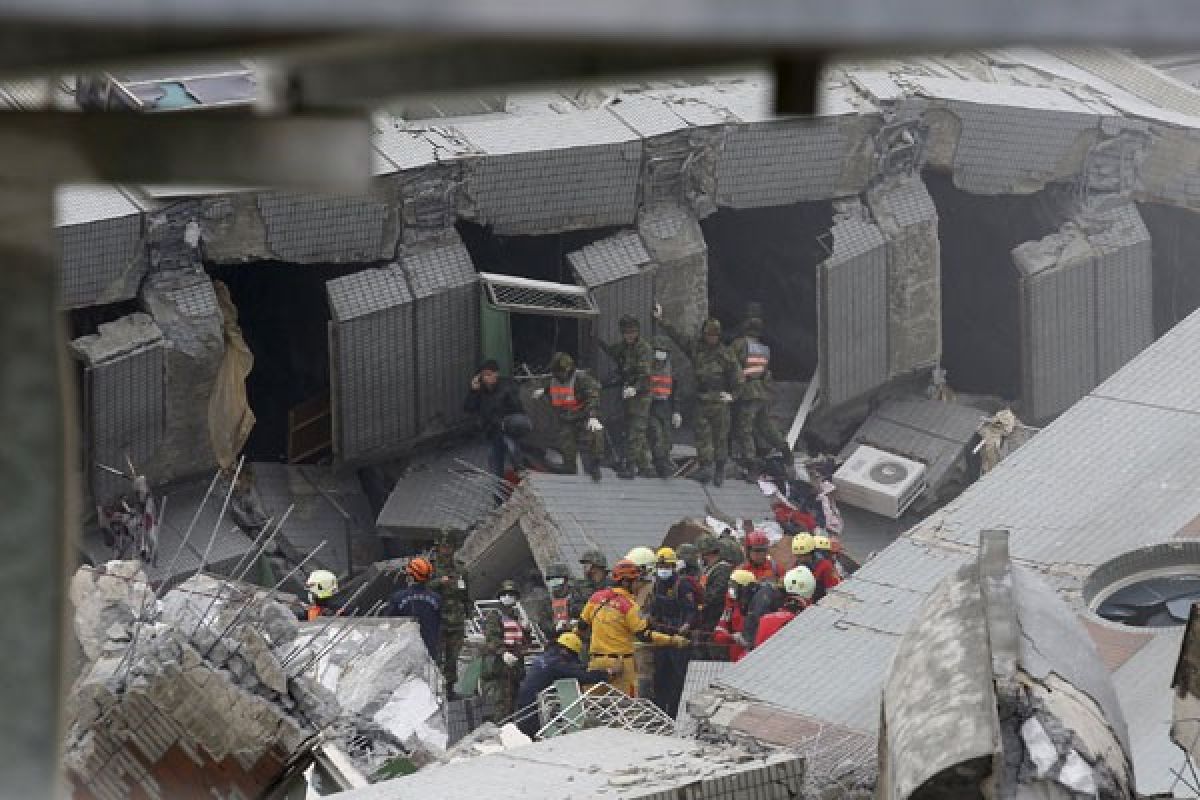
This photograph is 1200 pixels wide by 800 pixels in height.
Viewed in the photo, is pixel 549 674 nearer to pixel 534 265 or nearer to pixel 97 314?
pixel 97 314

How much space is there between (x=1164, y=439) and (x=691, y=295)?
6.06m

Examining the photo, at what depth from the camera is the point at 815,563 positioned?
14.2 meters

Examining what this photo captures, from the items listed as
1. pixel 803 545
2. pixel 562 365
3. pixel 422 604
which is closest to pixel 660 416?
pixel 562 365

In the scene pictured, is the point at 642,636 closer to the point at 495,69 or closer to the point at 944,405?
the point at 944,405

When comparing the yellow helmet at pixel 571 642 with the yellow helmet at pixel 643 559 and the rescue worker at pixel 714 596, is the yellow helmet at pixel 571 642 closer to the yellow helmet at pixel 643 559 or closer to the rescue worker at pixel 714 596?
the rescue worker at pixel 714 596

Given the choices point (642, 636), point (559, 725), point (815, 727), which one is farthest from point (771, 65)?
point (642, 636)

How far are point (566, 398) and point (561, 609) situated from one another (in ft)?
7.55

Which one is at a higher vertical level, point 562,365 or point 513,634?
point 562,365

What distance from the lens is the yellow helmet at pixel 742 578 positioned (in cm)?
1360

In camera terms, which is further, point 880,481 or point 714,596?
point 880,481

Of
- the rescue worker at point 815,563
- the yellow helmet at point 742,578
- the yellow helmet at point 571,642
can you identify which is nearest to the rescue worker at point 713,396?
the rescue worker at point 815,563

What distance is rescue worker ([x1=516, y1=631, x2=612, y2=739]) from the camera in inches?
492

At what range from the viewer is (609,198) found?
55.2 feet

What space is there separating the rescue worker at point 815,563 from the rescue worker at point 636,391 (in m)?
1.79
